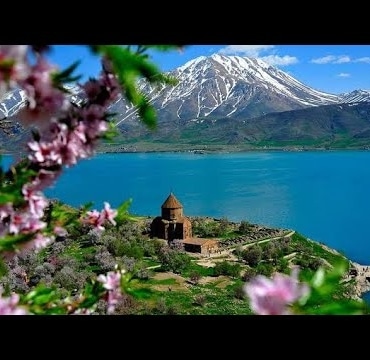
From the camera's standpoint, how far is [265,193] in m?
60.5

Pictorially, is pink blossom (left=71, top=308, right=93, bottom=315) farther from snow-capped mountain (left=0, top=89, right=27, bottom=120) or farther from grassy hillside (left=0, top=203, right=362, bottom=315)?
grassy hillside (left=0, top=203, right=362, bottom=315)

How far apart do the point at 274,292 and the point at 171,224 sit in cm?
3174

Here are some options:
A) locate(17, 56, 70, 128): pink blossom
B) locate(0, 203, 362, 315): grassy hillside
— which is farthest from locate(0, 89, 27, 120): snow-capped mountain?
locate(0, 203, 362, 315): grassy hillside

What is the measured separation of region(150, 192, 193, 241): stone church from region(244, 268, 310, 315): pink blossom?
3097 cm

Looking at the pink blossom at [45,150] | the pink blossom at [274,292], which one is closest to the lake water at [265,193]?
the pink blossom at [45,150]

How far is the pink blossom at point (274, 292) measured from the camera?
3.01 ft

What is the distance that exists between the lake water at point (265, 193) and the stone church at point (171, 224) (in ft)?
10.9

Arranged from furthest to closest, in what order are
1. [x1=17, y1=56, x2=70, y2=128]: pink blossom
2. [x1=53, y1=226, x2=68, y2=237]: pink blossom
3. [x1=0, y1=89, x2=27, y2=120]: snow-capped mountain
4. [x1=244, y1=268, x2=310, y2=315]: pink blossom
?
[x1=53, y1=226, x2=68, y2=237]: pink blossom < [x1=0, y1=89, x2=27, y2=120]: snow-capped mountain < [x1=17, y1=56, x2=70, y2=128]: pink blossom < [x1=244, y1=268, x2=310, y2=315]: pink blossom

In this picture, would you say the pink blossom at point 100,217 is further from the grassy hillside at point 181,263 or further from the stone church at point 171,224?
the stone church at point 171,224

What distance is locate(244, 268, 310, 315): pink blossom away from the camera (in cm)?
92
